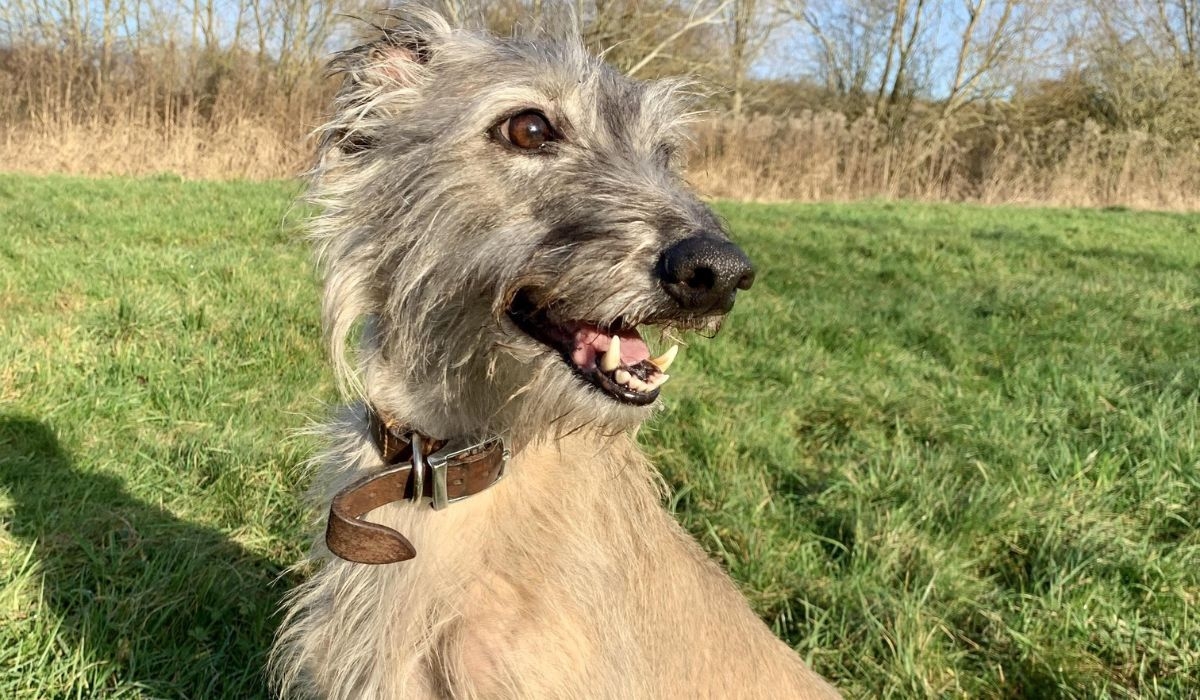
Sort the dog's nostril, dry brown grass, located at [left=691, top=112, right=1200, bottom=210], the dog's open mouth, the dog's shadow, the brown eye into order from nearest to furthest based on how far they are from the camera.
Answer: the dog's nostril < the dog's open mouth < the brown eye < the dog's shadow < dry brown grass, located at [left=691, top=112, right=1200, bottom=210]

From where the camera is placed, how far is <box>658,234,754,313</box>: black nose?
5.89 feet

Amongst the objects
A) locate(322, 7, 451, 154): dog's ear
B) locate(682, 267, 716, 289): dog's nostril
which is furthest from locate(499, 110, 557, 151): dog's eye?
locate(682, 267, 716, 289): dog's nostril

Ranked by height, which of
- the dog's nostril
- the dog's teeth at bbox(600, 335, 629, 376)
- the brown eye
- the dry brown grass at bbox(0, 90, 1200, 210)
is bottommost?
the dog's teeth at bbox(600, 335, 629, 376)

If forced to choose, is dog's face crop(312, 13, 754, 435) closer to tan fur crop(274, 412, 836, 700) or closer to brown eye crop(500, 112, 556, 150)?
brown eye crop(500, 112, 556, 150)

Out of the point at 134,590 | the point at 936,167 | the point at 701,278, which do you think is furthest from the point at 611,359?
the point at 936,167

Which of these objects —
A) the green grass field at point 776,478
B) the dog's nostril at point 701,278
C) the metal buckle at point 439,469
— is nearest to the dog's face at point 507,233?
the dog's nostril at point 701,278

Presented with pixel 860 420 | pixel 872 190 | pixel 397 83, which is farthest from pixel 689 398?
pixel 872 190

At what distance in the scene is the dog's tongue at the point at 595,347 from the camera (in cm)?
195

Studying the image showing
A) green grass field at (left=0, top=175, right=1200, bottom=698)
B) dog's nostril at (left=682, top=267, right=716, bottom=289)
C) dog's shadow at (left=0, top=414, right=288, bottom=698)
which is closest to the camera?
dog's nostril at (left=682, top=267, right=716, bottom=289)

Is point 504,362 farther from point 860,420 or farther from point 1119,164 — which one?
point 1119,164

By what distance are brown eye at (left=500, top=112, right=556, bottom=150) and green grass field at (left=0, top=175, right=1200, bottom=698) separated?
0.94 m

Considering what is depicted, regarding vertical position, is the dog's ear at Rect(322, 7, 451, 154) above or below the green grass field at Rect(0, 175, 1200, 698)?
above

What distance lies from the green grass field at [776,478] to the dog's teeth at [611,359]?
1403 millimetres

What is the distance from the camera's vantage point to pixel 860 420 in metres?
4.78
